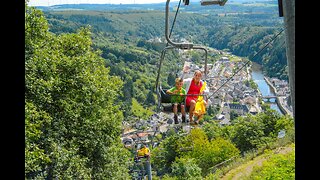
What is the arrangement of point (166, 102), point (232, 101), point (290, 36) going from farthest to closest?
point (232, 101) → point (166, 102) → point (290, 36)

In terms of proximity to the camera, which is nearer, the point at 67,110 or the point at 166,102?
the point at 166,102

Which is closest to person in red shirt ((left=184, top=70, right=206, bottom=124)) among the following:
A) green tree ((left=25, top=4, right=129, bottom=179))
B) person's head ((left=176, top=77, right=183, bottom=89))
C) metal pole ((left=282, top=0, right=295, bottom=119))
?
person's head ((left=176, top=77, right=183, bottom=89))

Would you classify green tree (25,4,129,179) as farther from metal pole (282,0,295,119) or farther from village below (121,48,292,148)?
village below (121,48,292,148)

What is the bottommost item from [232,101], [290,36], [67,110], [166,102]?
[232,101]

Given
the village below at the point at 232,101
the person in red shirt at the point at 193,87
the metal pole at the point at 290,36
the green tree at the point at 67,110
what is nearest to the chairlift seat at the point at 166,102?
the person in red shirt at the point at 193,87

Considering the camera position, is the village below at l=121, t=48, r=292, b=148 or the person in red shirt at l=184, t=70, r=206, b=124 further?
the village below at l=121, t=48, r=292, b=148

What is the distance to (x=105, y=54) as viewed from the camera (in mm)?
68000

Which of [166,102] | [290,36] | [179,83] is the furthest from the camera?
[166,102]

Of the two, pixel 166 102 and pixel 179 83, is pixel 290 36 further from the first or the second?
pixel 166 102

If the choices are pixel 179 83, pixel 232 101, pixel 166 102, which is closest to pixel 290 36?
pixel 179 83

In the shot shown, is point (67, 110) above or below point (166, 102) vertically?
below

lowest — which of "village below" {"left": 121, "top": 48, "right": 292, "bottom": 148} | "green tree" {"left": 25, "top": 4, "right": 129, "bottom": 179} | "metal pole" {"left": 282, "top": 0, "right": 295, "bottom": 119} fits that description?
"village below" {"left": 121, "top": 48, "right": 292, "bottom": 148}

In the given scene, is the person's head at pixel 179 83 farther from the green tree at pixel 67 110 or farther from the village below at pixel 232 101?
the village below at pixel 232 101
